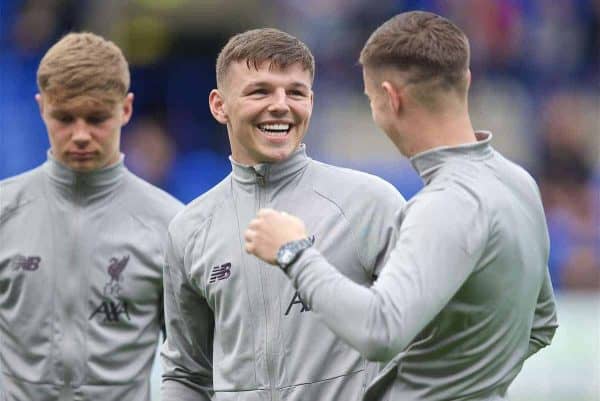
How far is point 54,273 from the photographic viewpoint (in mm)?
5094

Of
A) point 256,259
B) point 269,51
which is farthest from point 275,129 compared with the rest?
Answer: point 256,259

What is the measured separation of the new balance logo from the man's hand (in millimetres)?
686

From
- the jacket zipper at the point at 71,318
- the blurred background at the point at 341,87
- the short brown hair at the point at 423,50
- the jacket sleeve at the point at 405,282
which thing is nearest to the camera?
the jacket sleeve at the point at 405,282

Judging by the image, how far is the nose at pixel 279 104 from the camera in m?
4.22

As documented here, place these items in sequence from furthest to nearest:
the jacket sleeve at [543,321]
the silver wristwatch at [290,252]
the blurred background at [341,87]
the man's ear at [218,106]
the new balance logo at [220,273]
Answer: the blurred background at [341,87]
the man's ear at [218,106]
the new balance logo at [220,273]
the jacket sleeve at [543,321]
the silver wristwatch at [290,252]

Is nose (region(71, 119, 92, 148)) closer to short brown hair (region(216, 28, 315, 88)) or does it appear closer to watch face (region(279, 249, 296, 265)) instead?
short brown hair (region(216, 28, 315, 88))

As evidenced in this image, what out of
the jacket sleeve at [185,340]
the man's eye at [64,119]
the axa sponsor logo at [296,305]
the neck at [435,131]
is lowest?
the jacket sleeve at [185,340]

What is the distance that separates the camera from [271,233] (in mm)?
3555

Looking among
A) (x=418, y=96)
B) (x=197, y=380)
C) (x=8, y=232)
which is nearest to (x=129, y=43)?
(x=8, y=232)

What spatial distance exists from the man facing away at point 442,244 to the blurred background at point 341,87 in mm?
6781

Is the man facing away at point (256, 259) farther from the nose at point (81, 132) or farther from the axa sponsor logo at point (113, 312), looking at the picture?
the nose at point (81, 132)

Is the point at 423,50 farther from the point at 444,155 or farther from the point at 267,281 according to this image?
the point at 267,281

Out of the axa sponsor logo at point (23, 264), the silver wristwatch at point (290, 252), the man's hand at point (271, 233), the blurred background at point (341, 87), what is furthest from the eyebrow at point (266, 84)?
the blurred background at point (341, 87)

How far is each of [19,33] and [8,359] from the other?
7.31 metres
